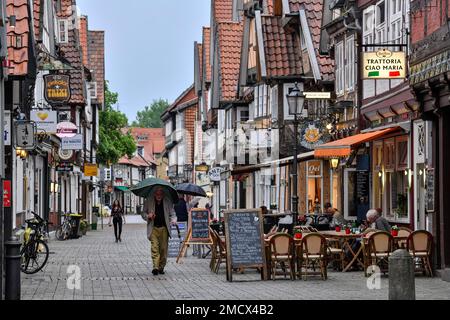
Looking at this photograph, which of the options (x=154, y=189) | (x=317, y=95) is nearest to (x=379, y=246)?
(x=154, y=189)

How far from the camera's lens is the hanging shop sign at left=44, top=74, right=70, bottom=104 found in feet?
135

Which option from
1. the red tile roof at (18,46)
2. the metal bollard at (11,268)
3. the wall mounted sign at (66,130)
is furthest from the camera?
the wall mounted sign at (66,130)

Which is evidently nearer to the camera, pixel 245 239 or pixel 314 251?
pixel 245 239

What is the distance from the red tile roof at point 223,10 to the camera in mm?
69250

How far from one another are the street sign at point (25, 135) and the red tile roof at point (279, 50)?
24574 millimetres

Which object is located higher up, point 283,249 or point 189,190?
point 189,190

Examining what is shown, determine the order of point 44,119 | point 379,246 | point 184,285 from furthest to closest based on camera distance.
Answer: point 44,119 < point 379,246 < point 184,285

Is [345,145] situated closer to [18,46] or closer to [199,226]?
[199,226]

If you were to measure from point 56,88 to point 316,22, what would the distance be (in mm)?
10353

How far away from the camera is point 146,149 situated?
187375 millimetres

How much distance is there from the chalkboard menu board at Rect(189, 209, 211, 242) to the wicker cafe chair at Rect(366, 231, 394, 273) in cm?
741

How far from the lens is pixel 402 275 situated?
1471cm

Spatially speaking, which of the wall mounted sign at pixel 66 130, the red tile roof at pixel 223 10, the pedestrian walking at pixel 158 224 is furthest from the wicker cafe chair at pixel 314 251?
the red tile roof at pixel 223 10

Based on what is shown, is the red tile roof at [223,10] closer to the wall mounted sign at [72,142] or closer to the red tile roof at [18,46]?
the wall mounted sign at [72,142]
